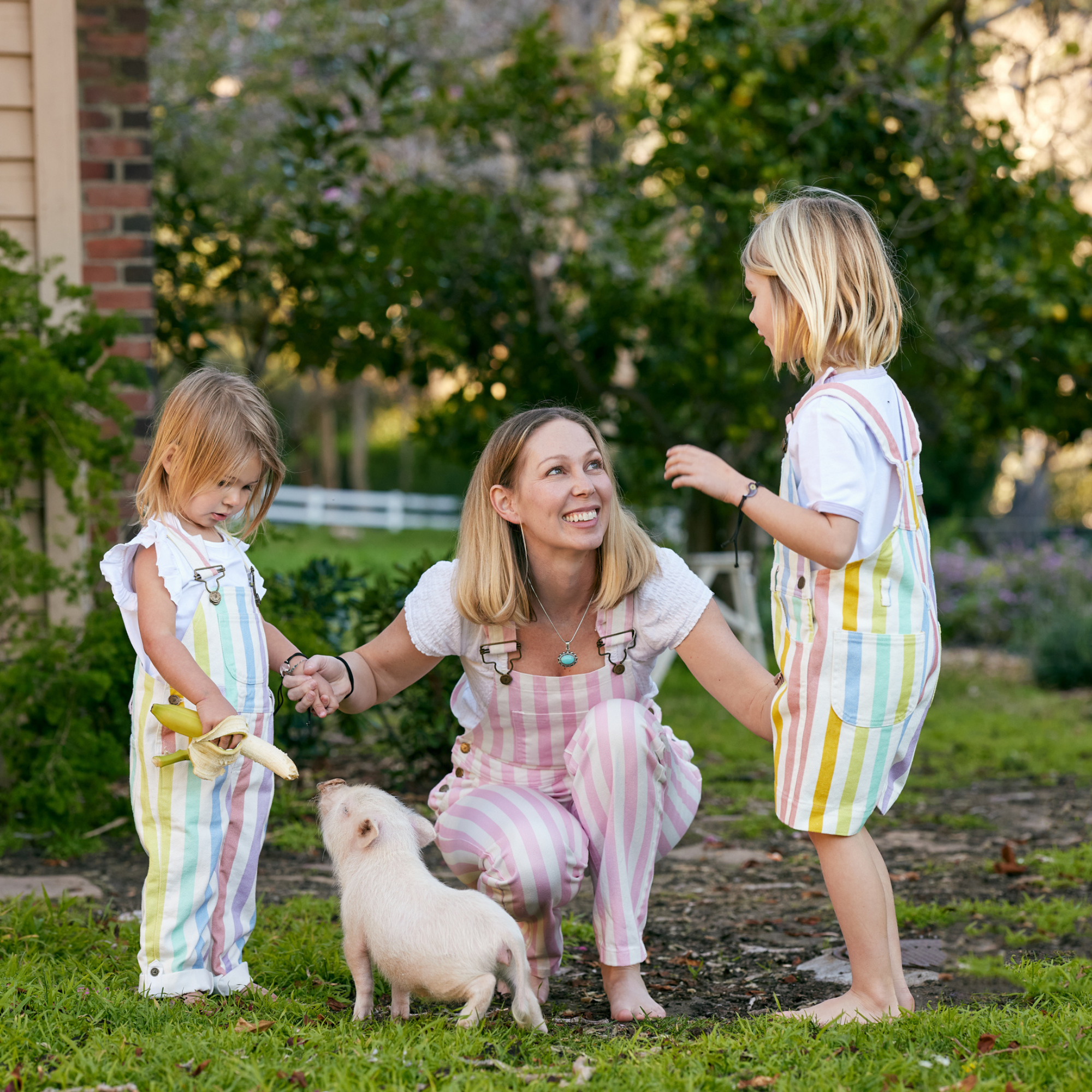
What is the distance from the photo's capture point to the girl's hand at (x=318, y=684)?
2.79 meters

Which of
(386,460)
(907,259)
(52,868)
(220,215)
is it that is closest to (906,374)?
(907,259)

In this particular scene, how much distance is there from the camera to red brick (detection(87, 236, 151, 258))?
4.81 meters

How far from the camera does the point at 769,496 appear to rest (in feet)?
→ 8.11

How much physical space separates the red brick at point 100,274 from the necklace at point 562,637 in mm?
2743

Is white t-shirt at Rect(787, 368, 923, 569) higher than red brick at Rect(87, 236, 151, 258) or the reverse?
the reverse

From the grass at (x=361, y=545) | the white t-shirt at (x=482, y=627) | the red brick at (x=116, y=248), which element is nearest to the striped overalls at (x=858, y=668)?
the white t-shirt at (x=482, y=627)

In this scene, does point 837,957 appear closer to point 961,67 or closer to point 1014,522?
point 961,67

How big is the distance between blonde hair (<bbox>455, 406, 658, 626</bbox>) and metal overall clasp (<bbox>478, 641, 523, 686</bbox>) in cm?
5

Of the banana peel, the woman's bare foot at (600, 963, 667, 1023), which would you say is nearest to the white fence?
the banana peel

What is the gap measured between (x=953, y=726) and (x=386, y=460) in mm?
23625

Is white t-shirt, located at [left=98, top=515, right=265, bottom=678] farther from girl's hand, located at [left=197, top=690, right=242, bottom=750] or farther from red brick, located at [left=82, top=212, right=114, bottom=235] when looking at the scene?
red brick, located at [left=82, top=212, right=114, bottom=235]

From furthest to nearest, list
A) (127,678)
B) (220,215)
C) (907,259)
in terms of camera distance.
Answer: (220,215) → (907,259) → (127,678)

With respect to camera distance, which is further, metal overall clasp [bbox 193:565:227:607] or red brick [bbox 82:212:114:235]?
red brick [bbox 82:212:114:235]

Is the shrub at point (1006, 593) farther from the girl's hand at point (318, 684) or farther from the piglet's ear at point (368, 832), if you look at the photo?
the piglet's ear at point (368, 832)
